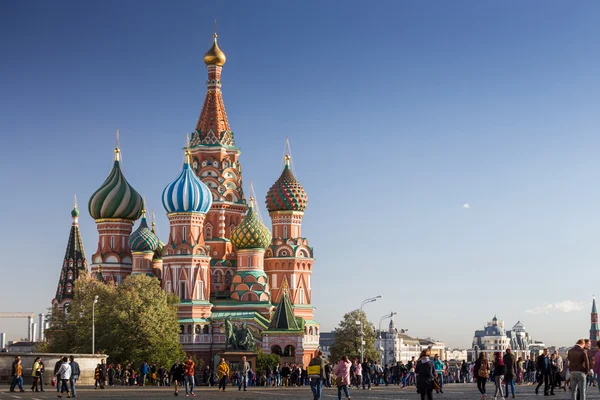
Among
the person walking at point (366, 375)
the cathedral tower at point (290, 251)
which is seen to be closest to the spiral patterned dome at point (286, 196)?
the cathedral tower at point (290, 251)

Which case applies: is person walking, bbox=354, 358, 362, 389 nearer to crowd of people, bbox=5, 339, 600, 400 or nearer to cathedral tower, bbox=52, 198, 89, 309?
crowd of people, bbox=5, 339, 600, 400

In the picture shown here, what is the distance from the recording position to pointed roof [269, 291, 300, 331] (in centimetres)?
8350

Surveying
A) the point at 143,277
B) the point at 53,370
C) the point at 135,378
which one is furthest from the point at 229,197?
the point at 53,370

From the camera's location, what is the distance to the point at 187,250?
86.1 metres

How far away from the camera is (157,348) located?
2773 inches

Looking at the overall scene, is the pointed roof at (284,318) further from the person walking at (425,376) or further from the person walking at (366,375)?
the person walking at (425,376)

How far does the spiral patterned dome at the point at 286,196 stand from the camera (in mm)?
93375

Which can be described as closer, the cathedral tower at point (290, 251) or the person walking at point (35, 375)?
the person walking at point (35, 375)

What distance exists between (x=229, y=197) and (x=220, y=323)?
1293 centimetres

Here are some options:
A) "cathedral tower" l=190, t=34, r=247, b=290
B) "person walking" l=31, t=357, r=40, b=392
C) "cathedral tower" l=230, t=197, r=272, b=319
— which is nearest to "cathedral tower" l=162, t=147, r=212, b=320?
"cathedral tower" l=230, t=197, r=272, b=319

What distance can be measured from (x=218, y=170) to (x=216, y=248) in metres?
6.66

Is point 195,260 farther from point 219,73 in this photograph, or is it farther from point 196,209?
point 219,73

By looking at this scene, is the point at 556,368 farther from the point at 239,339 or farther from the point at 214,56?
the point at 214,56

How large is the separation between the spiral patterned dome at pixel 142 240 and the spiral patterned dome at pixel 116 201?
6.38 feet
